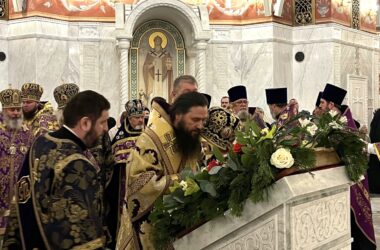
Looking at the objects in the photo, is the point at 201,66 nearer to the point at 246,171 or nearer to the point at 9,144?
the point at 9,144

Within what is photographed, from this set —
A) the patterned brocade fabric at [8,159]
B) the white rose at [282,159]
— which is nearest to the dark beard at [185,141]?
the white rose at [282,159]

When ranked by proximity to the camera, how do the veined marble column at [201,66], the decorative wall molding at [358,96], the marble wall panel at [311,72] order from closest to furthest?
the veined marble column at [201,66] < the marble wall panel at [311,72] < the decorative wall molding at [358,96]

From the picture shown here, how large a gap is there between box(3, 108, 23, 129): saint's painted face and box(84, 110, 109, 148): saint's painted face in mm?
3554

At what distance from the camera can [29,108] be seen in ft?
22.3

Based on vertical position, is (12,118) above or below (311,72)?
below

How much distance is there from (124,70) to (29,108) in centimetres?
626

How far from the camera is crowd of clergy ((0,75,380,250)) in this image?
105 inches

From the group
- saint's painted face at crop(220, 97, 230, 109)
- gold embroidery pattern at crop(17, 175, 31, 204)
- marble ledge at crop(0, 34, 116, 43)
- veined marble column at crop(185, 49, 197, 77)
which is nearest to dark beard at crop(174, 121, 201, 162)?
gold embroidery pattern at crop(17, 175, 31, 204)

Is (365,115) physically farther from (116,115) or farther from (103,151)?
(103,151)

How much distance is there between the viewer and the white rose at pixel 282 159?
2.96 meters

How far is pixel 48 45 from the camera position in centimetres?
1252

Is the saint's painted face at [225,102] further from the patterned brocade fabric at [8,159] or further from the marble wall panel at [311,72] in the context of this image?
the marble wall panel at [311,72]

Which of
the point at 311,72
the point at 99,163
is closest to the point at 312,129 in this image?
the point at 99,163

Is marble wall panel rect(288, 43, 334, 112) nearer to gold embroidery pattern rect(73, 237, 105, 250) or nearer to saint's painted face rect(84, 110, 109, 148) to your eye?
saint's painted face rect(84, 110, 109, 148)
